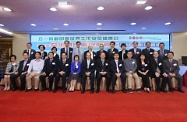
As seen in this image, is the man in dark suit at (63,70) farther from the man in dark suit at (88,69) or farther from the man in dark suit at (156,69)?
the man in dark suit at (156,69)

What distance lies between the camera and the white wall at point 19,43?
699 cm

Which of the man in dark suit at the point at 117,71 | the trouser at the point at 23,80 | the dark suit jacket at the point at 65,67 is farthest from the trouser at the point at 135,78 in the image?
the trouser at the point at 23,80

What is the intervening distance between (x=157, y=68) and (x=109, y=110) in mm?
2556

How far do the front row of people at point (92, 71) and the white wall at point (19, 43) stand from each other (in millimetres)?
3172

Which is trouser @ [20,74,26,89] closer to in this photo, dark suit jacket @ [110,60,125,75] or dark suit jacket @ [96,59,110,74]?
dark suit jacket @ [96,59,110,74]

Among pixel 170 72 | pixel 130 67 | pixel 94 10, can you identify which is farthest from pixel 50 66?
pixel 170 72

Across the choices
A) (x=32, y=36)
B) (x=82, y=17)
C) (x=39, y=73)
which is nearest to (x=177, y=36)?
(x=82, y=17)

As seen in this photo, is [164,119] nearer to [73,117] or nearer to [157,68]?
[73,117]

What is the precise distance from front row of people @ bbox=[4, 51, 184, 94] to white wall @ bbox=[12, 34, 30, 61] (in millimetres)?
3172

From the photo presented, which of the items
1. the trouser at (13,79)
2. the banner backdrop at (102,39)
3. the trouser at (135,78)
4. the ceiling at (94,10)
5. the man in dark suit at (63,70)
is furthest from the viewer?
the banner backdrop at (102,39)

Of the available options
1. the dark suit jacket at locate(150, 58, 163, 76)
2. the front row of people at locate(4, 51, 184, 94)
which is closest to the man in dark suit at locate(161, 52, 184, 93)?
the front row of people at locate(4, 51, 184, 94)

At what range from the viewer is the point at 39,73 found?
4.09 metres

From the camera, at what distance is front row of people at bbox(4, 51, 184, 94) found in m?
3.79

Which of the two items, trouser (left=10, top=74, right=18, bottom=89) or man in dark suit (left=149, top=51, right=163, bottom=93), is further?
trouser (left=10, top=74, right=18, bottom=89)
